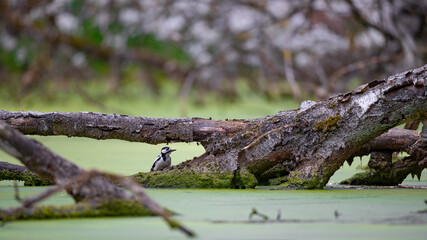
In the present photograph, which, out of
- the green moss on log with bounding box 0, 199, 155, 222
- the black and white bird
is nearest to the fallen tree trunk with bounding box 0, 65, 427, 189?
the black and white bird

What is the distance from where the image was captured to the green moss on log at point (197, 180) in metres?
3.59

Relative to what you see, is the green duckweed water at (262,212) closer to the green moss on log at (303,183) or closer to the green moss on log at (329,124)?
the green moss on log at (303,183)

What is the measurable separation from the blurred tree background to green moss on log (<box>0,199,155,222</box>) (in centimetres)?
621

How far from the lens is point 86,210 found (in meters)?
2.44

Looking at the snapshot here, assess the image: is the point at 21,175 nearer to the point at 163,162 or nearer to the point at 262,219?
the point at 163,162

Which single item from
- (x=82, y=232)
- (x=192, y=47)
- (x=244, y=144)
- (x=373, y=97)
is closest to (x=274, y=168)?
(x=244, y=144)

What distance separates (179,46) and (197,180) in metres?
6.05

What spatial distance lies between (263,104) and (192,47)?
130 cm

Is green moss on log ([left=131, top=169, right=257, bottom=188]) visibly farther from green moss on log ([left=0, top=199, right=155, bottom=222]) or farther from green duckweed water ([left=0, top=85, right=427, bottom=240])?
green moss on log ([left=0, top=199, right=155, bottom=222])

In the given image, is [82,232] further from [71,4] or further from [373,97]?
[71,4]

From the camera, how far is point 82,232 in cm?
217

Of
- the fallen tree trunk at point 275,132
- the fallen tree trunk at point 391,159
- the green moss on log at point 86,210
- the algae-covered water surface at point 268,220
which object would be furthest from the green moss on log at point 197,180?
the green moss on log at point 86,210

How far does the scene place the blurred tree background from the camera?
9047 mm

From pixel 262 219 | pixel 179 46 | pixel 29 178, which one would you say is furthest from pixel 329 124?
pixel 179 46
